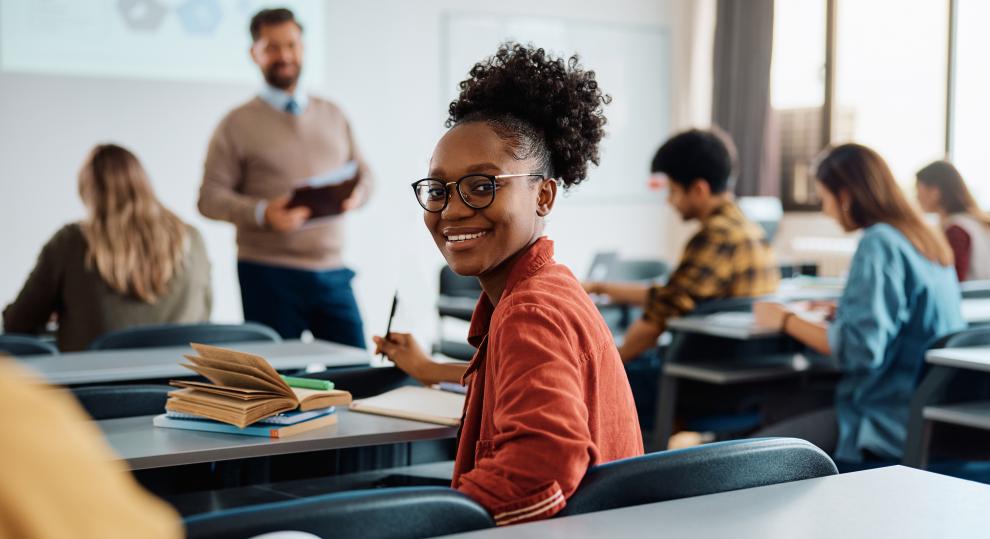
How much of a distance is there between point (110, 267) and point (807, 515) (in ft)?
8.91

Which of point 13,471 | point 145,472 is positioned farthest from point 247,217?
point 13,471

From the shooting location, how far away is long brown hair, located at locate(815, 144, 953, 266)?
296cm

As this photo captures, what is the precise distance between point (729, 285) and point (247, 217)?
5.59 feet

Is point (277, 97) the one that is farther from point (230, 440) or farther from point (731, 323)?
point (230, 440)

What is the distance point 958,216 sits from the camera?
→ 4590 mm

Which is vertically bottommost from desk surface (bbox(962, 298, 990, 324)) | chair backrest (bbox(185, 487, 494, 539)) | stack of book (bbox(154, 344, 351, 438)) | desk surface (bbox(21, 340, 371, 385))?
desk surface (bbox(962, 298, 990, 324))

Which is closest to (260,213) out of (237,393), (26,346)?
(26,346)

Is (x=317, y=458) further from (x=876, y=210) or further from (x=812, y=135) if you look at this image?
(x=812, y=135)

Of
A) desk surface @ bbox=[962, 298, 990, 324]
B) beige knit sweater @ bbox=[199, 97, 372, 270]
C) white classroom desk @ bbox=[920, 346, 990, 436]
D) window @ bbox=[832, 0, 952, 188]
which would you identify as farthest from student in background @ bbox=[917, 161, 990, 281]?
beige knit sweater @ bbox=[199, 97, 372, 270]

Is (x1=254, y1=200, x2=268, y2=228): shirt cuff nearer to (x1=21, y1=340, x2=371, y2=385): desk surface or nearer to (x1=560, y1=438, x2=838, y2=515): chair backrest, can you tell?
(x1=21, y1=340, x2=371, y2=385): desk surface

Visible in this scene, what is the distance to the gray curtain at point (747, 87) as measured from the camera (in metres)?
7.36

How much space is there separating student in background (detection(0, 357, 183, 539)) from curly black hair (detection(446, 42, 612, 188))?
1061mm

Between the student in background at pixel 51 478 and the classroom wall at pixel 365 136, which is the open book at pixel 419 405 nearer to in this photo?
the student in background at pixel 51 478

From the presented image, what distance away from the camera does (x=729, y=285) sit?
364 cm
